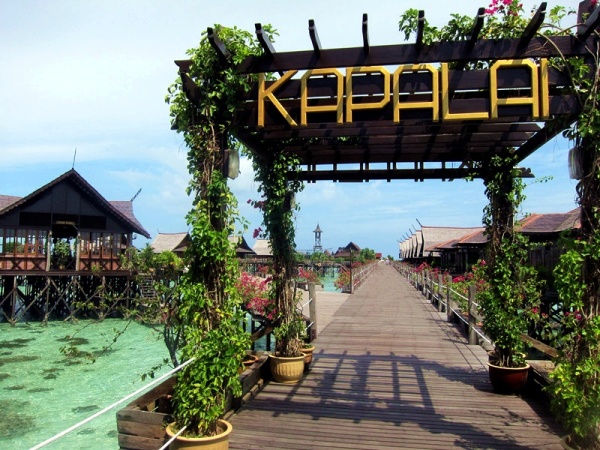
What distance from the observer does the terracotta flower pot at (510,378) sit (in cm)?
534

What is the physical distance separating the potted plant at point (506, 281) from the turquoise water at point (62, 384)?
4.53 metres

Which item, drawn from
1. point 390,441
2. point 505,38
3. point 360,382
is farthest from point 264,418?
point 505,38

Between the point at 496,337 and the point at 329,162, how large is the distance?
3.05 metres

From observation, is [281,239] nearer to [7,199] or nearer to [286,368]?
[286,368]

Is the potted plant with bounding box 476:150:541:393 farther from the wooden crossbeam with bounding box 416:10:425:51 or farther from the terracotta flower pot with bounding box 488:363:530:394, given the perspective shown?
the wooden crossbeam with bounding box 416:10:425:51

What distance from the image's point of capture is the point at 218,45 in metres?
3.71

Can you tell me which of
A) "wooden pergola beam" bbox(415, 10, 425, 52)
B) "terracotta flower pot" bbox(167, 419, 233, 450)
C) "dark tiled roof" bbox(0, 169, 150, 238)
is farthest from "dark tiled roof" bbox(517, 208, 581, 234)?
"dark tiled roof" bbox(0, 169, 150, 238)

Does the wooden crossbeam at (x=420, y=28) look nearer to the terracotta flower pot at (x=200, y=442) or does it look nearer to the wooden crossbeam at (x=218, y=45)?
the wooden crossbeam at (x=218, y=45)

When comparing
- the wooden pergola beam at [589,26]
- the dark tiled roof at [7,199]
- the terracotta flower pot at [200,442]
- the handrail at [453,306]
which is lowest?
the terracotta flower pot at [200,442]

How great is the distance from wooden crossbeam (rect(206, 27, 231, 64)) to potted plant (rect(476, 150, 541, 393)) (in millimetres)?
3637

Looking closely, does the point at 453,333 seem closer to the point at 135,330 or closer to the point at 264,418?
the point at 264,418

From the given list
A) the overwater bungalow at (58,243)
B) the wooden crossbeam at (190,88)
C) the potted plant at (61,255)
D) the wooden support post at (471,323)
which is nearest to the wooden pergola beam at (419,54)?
the wooden crossbeam at (190,88)

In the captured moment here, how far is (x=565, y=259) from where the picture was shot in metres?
3.34

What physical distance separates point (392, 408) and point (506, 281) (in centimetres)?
204
